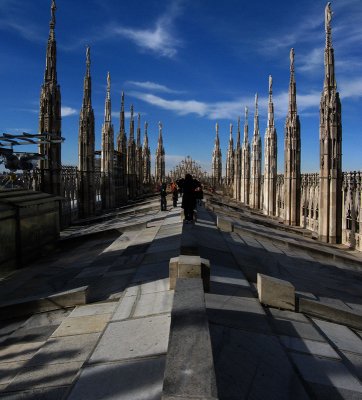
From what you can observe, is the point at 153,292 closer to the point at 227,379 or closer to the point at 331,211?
the point at 227,379

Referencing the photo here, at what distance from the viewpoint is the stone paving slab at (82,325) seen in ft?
15.6

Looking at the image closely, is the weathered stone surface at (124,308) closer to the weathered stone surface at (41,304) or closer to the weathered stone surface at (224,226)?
the weathered stone surface at (41,304)

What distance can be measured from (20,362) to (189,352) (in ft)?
8.37

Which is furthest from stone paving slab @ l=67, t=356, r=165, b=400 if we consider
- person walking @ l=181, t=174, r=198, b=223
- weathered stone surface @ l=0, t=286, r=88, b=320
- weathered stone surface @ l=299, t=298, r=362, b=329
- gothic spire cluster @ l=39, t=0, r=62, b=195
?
gothic spire cluster @ l=39, t=0, r=62, b=195

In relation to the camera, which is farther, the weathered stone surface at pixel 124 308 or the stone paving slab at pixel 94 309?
the stone paving slab at pixel 94 309

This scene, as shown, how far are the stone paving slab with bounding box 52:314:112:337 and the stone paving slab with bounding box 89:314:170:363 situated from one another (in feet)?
1.11

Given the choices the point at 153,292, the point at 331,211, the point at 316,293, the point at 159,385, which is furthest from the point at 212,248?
the point at 331,211

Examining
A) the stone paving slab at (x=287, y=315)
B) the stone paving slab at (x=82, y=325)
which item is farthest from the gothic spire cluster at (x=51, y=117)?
the stone paving slab at (x=287, y=315)

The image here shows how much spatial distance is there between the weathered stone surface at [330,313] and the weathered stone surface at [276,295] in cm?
23

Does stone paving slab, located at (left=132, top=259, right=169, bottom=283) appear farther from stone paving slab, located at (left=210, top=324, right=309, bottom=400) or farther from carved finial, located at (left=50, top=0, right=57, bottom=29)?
carved finial, located at (left=50, top=0, right=57, bottom=29)

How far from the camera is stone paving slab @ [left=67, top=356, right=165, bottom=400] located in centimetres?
303

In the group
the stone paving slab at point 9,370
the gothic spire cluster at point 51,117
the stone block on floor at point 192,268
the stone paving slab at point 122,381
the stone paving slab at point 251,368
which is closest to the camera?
the stone paving slab at point 122,381

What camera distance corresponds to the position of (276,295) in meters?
5.75

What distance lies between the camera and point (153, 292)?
5590 mm
